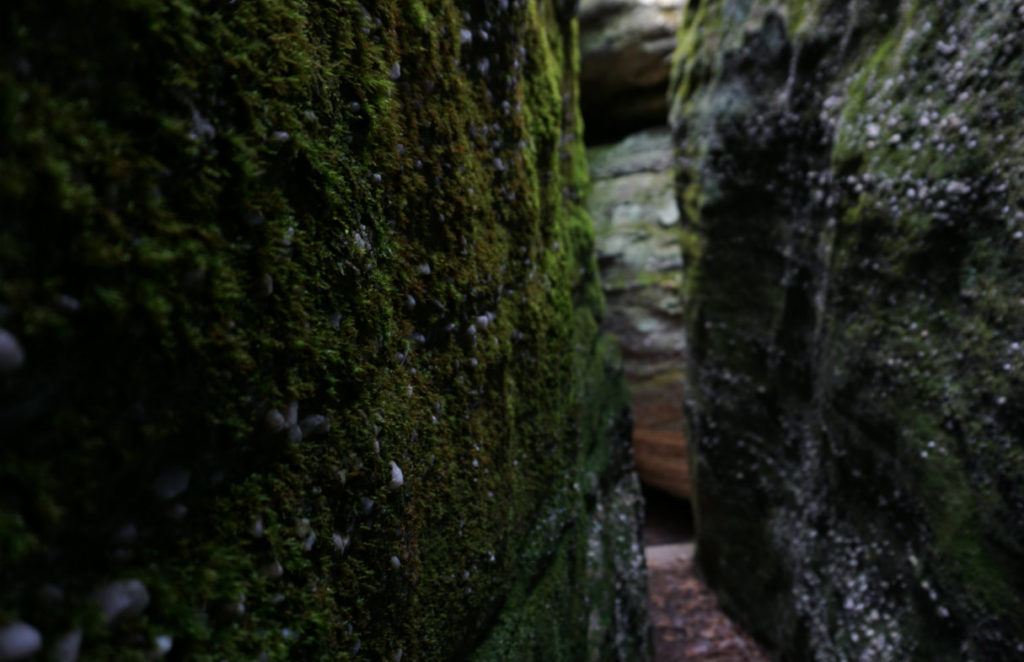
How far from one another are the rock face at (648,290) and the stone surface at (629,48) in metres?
0.85

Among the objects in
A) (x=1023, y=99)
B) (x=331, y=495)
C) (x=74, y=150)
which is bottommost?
(x=331, y=495)

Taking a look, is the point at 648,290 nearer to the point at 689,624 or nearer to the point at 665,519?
the point at 665,519

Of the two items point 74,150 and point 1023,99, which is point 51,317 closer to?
point 74,150

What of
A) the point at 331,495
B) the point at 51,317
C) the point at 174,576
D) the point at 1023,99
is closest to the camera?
the point at 51,317

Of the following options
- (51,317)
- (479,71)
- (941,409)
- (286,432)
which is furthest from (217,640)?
(941,409)

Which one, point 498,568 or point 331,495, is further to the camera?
point 498,568

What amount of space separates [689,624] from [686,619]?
0.09 meters

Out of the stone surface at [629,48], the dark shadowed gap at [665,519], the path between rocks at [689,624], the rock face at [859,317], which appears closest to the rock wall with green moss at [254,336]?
the rock face at [859,317]

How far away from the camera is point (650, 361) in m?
8.37

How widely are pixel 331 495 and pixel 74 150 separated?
23.6 inches

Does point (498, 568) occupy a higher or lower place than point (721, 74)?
lower

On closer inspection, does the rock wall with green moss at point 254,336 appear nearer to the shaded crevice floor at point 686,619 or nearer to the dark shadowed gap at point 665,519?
the shaded crevice floor at point 686,619

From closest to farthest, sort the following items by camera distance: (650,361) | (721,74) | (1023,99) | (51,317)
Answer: (51,317), (1023,99), (721,74), (650,361)

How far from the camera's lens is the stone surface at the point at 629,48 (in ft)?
32.0
